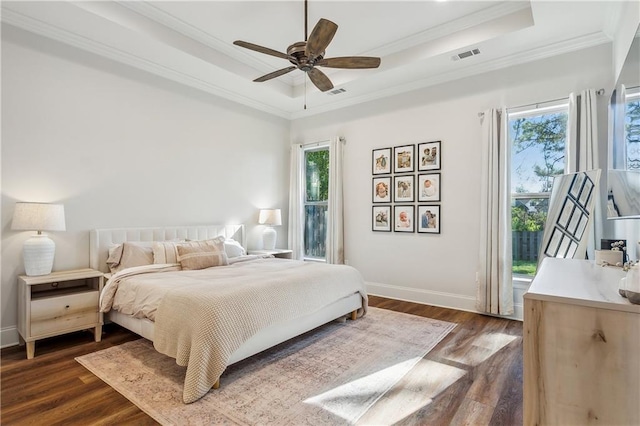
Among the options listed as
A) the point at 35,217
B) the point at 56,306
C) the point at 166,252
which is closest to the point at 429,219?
the point at 166,252

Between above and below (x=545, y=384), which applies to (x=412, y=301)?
below

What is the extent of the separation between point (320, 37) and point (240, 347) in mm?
2443

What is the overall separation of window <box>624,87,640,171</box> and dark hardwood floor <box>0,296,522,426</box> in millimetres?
1618

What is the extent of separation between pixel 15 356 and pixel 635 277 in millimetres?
4210

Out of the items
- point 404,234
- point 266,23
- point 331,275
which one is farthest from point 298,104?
point 331,275

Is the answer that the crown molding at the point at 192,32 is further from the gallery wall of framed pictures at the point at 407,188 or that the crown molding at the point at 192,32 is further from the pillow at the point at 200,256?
the pillow at the point at 200,256

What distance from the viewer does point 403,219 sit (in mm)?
4762

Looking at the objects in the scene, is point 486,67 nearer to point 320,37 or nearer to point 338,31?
point 338,31

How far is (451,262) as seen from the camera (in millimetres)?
4316

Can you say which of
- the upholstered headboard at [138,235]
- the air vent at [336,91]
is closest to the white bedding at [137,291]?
the upholstered headboard at [138,235]

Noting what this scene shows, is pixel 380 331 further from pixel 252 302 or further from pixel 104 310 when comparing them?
pixel 104 310

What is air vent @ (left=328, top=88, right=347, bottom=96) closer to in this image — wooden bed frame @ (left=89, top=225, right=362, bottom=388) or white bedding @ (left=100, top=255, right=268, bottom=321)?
wooden bed frame @ (left=89, top=225, right=362, bottom=388)

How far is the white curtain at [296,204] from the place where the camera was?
5863 millimetres

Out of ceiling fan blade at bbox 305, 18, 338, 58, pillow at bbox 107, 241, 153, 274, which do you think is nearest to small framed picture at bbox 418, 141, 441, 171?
ceiling fan blade at bbox 305, 18, 338, 58
